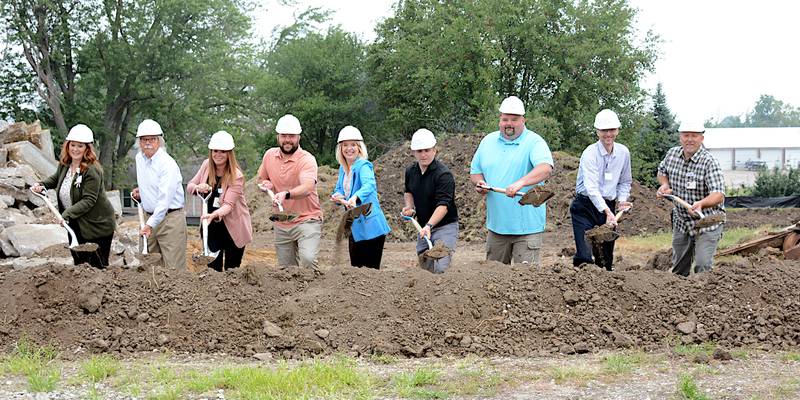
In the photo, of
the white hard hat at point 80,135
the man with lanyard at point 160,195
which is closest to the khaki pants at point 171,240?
the man with lanyard at point 160,195

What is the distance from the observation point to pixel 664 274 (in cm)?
775

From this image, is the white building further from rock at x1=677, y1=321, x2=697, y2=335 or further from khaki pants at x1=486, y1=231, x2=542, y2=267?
rock at x1=677, y1=321, x2=697, y2=335

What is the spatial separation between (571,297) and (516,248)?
0.84m

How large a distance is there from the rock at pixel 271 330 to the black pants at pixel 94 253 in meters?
2.01

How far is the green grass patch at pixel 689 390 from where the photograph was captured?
536 cm

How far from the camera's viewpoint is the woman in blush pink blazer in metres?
8.18

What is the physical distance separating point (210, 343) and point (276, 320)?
1.74 feet

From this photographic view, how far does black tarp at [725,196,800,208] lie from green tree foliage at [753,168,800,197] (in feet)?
10.2

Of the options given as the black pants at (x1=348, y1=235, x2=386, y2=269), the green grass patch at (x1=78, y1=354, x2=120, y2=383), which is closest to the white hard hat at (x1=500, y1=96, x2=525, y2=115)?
the black pants at (x1=348, y1=235, x2=386, y2=269)

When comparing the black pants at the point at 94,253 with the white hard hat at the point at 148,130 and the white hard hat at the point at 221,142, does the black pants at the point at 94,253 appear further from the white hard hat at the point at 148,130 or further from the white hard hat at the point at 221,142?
the white hard hat at the point at 221,142

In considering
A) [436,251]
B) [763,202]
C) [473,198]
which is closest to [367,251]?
[436,251]

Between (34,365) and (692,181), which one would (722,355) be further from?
(34,365)

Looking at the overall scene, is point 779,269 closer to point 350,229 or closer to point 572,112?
point 350,229

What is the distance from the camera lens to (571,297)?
24.0 feet
